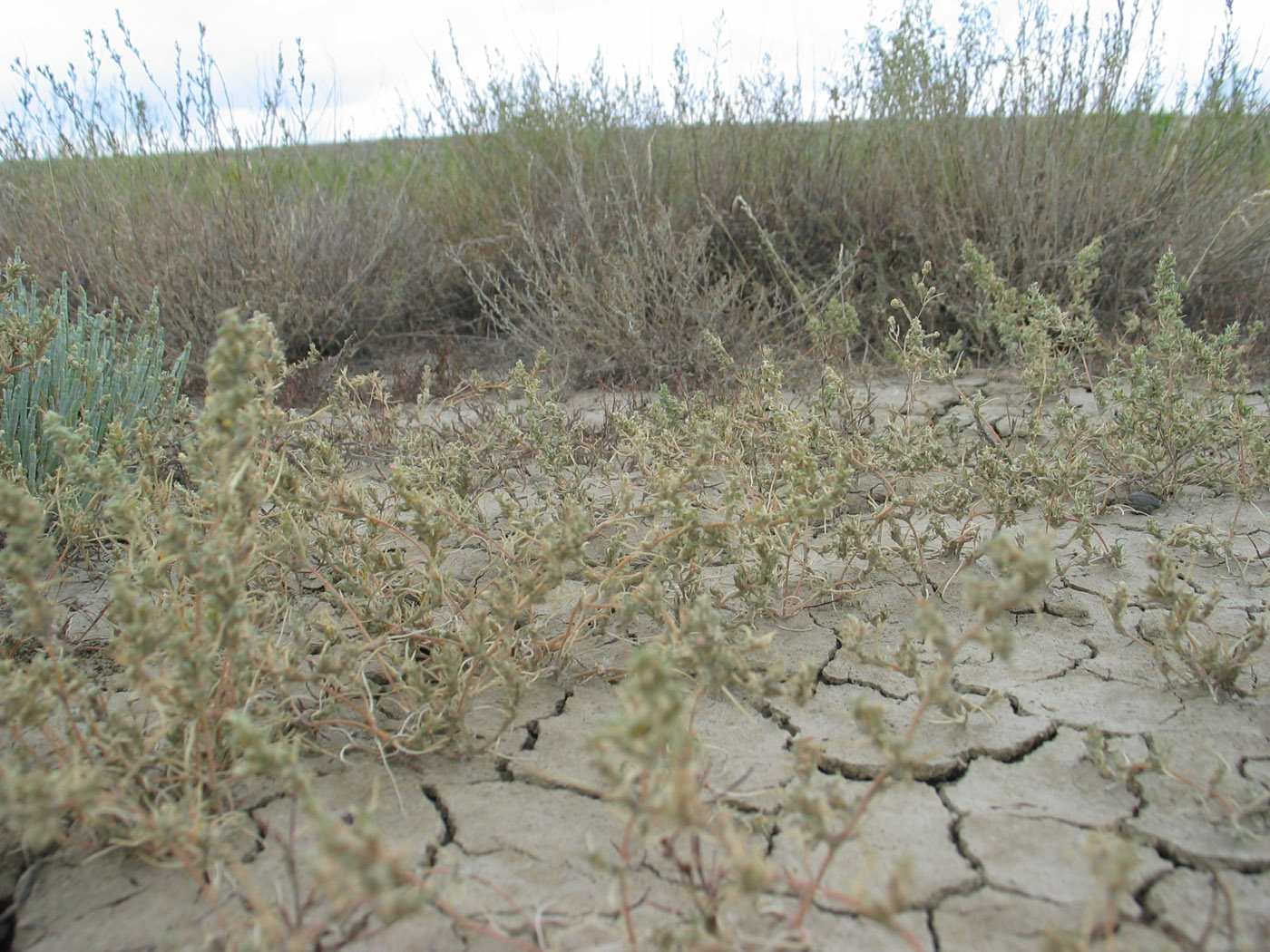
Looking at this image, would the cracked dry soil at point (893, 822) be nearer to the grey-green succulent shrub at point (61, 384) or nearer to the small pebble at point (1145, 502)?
the small pebble at point (1145, 502)

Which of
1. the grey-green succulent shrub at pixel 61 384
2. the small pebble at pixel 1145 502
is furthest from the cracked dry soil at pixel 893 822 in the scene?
the grey-green succulent shrub at pixel 61 384

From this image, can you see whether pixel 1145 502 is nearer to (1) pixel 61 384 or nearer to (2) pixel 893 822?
(2) pixel 893 822

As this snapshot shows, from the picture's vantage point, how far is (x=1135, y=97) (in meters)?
4.29

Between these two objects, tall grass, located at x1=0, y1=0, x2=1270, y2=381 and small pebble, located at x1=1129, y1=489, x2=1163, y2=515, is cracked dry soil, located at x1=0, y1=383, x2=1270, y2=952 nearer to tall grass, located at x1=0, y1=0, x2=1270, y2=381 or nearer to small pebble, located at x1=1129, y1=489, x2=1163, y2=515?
small pebble, located at x1=1129, y1=489, x2=1163, y2=515

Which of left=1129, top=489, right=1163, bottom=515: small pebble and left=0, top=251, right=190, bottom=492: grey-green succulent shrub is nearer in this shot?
left=0, top=251, right=190, bottom=492: grey-green succulent shrub

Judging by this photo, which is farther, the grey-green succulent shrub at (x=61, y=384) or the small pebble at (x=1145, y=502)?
the small pebble at (x=1145, y=502)

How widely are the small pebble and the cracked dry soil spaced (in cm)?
63

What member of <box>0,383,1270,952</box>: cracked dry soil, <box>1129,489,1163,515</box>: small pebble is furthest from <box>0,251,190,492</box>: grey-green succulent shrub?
<box>1129,489,1163,515</box>: small pebble

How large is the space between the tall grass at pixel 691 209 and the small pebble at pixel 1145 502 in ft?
4.97

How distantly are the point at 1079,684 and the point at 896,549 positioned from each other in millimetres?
572

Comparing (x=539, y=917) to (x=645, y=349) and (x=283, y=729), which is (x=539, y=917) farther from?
(x=645, y=349)

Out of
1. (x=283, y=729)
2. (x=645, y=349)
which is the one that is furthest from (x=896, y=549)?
(x=645, y=349)

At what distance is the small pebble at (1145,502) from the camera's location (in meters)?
2.59

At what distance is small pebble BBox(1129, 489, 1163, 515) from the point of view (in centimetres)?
259
